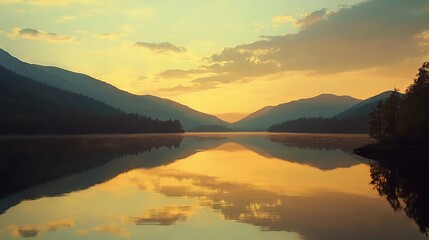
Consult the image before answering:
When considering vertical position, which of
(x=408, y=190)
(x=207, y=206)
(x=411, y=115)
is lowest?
(x=207, y=206)

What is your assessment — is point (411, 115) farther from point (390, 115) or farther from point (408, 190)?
point (408, 190)

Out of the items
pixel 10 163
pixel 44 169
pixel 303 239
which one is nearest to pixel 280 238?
pixel 303 239

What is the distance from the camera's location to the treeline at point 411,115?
94062 mm

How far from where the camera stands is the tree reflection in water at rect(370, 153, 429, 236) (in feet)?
113

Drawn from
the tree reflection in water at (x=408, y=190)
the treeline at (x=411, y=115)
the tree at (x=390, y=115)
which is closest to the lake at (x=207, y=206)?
the tree reflection in water at (x=408, y=190)

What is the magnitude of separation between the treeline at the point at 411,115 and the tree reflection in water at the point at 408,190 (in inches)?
865

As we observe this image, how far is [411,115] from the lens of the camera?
318 feet

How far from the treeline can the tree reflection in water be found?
72.1 ft

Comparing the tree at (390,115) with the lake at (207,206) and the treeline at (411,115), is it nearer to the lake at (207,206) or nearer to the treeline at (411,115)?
the treeline at (411,115)

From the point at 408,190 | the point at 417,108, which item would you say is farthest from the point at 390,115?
the point at 408,190

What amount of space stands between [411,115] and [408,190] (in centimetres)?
5595

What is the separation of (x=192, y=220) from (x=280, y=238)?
299 inches

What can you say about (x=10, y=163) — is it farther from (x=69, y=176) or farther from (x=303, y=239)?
(x=303, y=239)

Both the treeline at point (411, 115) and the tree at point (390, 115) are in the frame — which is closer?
the treeline at point (411, 115)
